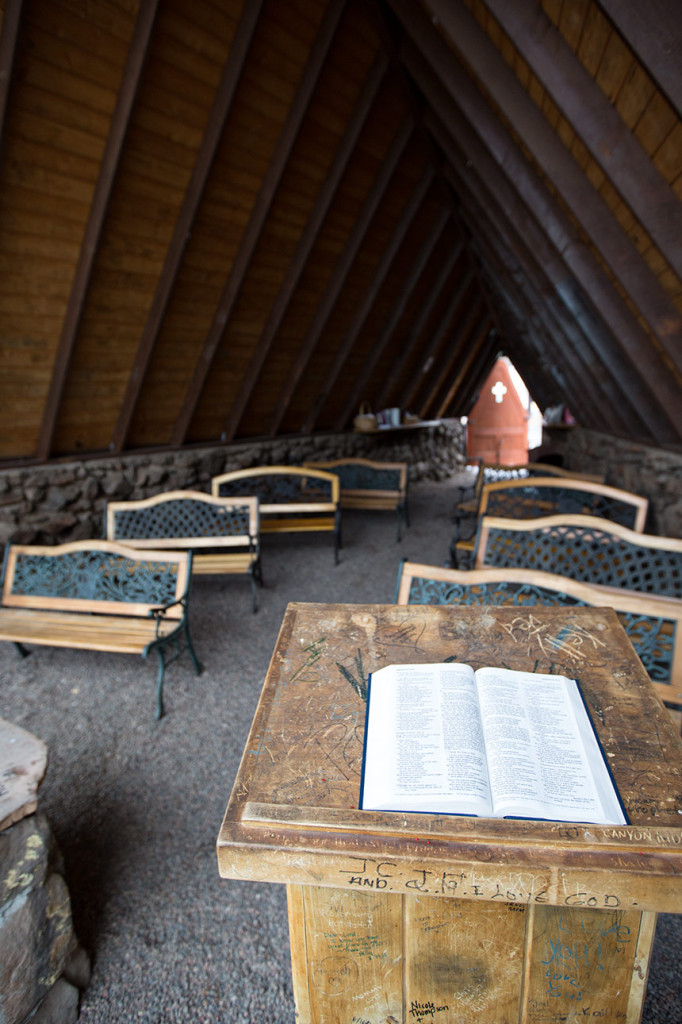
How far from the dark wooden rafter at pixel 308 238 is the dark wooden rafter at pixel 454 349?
4.67 m

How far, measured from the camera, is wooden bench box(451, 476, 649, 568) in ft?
12.3

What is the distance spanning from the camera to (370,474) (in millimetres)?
6254

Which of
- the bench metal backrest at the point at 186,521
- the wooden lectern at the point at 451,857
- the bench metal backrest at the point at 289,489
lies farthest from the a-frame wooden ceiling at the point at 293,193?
the wooden lectern at the point at 451,857

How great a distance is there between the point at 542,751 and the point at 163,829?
173cm

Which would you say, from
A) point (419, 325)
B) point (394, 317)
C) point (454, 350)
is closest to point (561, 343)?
point (394, 317)

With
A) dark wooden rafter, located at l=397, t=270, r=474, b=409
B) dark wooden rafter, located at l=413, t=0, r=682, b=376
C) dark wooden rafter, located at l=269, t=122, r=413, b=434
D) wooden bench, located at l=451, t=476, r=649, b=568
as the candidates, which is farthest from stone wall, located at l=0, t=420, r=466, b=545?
dark wooden rafter, located at l=413, t=0, r=682, b=376

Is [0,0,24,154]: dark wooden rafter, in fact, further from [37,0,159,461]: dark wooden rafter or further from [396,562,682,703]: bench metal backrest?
[396,562,682,703]: bench metal backrest

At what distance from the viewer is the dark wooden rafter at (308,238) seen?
186 inches

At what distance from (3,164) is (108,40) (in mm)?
976

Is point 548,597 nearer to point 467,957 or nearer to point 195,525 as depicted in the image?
point 467,957

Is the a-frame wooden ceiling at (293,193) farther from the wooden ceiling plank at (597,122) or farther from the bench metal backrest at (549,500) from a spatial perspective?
the bench metal backrest at (549,500)

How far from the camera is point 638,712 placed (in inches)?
44.1

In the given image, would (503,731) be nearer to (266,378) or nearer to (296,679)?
(296,679)

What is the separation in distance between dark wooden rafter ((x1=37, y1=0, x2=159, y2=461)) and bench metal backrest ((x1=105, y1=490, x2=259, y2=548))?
0.99 meters
